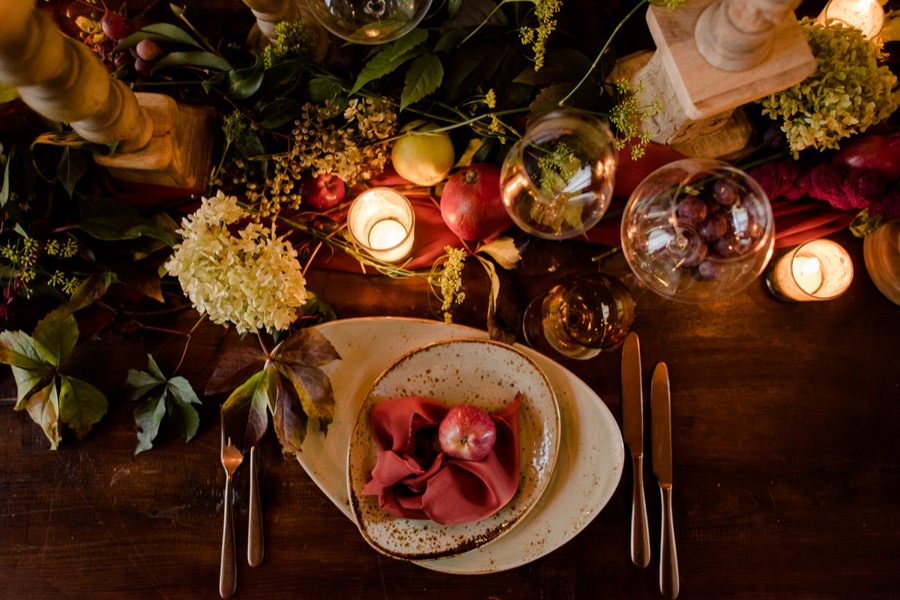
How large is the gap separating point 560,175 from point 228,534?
2.32ft

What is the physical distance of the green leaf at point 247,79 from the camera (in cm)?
86

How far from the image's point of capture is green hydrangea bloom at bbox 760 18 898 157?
0.79 metres

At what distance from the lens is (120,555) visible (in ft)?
3.14

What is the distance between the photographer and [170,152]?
33.7 inches

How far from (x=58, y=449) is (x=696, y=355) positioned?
3.22ft

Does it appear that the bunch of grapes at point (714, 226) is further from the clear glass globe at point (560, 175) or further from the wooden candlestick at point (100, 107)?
the wooden candlestick at point (100, 107)

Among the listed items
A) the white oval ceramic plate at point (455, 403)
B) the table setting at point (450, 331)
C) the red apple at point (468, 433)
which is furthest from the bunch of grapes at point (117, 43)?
the red apple at point (468, 433)

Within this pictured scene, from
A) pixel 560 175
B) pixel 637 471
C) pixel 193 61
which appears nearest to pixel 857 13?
pixel 560 175

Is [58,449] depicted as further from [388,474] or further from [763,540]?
[763,540]

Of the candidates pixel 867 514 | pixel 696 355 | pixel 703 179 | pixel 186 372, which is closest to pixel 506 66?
pixel 703 179

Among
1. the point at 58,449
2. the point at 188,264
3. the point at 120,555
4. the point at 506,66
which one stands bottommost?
the point at 120,555

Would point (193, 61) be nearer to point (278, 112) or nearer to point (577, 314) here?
point (278, 112)

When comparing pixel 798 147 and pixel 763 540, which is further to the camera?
pixel 763 540

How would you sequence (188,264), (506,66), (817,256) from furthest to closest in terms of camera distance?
(817,256), (506,66), (188,264)
